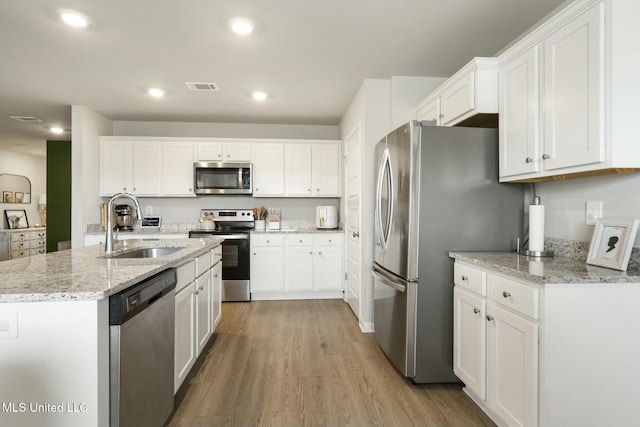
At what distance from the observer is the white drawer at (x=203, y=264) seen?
7.71ft

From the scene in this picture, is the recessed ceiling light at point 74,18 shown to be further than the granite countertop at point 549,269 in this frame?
Yes

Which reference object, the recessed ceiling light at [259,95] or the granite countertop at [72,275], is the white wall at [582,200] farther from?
the recessed ceiling light at [259,95]

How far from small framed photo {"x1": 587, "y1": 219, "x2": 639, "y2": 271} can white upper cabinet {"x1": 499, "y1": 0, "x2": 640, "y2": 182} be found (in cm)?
25

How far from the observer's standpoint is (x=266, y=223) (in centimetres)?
490

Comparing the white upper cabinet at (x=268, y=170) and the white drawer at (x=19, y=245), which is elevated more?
the white upper cabinet at (x=268, y=170)

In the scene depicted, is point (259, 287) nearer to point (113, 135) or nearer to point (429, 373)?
point (429, 373)

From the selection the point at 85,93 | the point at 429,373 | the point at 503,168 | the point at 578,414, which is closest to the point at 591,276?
the point at 578,414

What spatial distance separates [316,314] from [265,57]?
264cm

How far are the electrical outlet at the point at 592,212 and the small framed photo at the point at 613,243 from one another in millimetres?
121

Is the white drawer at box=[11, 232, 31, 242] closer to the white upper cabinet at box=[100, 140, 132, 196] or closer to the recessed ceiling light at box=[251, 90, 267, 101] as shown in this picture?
the white upper cabinet at box=[100, 140, 132, 196]

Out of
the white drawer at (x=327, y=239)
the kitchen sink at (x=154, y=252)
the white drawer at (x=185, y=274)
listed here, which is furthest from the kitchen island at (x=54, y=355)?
the white drawer at (x=327, y=239)

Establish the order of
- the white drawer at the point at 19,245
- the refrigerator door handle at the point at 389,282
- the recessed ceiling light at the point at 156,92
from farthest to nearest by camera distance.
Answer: the white drawer at the point at 19,245
the recessed ceiling light at the point at 156,92
the refrigerator door handle at the point at 389,282

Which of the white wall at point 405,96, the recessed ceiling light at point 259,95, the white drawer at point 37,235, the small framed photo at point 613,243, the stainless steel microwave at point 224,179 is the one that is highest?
the recessed ceiling light at point 259,95

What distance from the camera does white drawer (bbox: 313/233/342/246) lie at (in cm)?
433
